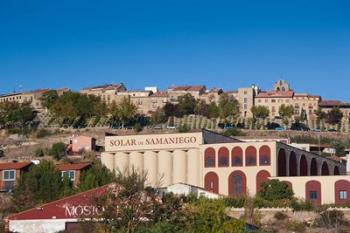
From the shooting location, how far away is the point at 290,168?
8656 cm

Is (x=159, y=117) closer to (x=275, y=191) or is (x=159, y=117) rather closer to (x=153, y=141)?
(x=153, y=141)

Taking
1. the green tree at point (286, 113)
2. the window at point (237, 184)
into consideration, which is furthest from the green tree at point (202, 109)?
the window at point (237, 184)

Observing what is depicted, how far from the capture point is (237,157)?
83.8 meters

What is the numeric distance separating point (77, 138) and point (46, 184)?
29936 millimetres

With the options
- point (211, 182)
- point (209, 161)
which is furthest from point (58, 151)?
point (211, 182)

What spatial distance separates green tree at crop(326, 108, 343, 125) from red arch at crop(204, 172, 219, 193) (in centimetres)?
7652

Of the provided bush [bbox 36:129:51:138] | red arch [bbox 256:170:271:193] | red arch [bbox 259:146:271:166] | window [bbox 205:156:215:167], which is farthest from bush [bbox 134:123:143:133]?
red arch [bbox 256:170:271:193]

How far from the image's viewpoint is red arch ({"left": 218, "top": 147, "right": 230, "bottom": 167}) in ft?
275

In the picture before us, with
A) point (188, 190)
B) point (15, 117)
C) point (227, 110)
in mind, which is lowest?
point (188, 190)

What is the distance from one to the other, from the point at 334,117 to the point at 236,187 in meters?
77.6

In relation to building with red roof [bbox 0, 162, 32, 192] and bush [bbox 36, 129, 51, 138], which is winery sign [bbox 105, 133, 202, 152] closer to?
building with red roof [bbox 0, 162, 32, 192]

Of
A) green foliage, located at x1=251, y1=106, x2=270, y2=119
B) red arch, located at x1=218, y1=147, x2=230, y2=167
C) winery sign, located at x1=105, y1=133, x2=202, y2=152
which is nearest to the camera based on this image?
red arch, located at x1=218, y1=147, x2=230, y2=167

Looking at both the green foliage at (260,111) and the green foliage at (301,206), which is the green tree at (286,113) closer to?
the green foliage at (260,111)

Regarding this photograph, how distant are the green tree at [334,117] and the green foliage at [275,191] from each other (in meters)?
80.3
